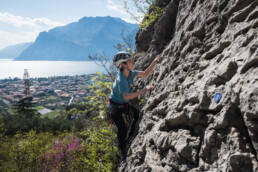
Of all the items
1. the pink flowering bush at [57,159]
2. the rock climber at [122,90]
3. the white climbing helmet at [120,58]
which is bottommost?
the pink flowering bush at [57,159]

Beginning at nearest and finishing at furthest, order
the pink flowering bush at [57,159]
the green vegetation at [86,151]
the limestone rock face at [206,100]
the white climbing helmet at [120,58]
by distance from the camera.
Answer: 1. the limestone rock face at [206,100]
2. the white climbing helmet at [120,58]
3. the green vegetation at [86,151]
4. the pink flowering bush at [57,159]

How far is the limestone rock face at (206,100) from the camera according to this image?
7.77ft

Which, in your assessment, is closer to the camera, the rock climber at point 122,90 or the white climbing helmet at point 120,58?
the rock climber at point 122,90

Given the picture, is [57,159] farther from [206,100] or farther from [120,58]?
[206,100]

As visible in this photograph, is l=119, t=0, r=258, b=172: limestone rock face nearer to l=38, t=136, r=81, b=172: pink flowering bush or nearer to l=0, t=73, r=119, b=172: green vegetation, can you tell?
l=0, t=73, r=119, b=172: green vegetation

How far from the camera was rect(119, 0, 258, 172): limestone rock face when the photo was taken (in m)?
2.37

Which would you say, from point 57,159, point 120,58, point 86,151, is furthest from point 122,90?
point 57,159

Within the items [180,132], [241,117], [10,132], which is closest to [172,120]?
[180,132]

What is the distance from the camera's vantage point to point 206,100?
2.99m

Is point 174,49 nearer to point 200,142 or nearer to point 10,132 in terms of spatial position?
point 200,142

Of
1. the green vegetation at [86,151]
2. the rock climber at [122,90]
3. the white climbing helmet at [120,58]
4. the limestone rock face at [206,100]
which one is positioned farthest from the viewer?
the green vegetation at [86,151]

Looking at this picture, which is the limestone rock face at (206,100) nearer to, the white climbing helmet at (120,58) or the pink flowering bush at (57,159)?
the white climbing helmet at (120,58)

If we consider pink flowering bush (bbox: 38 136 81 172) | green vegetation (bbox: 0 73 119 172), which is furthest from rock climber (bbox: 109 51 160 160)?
pink flowering bush (bbox: 38 136 81 172)

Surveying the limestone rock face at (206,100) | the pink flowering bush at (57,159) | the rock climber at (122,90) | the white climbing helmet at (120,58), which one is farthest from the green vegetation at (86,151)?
the white climbing helmet at (120,58)
